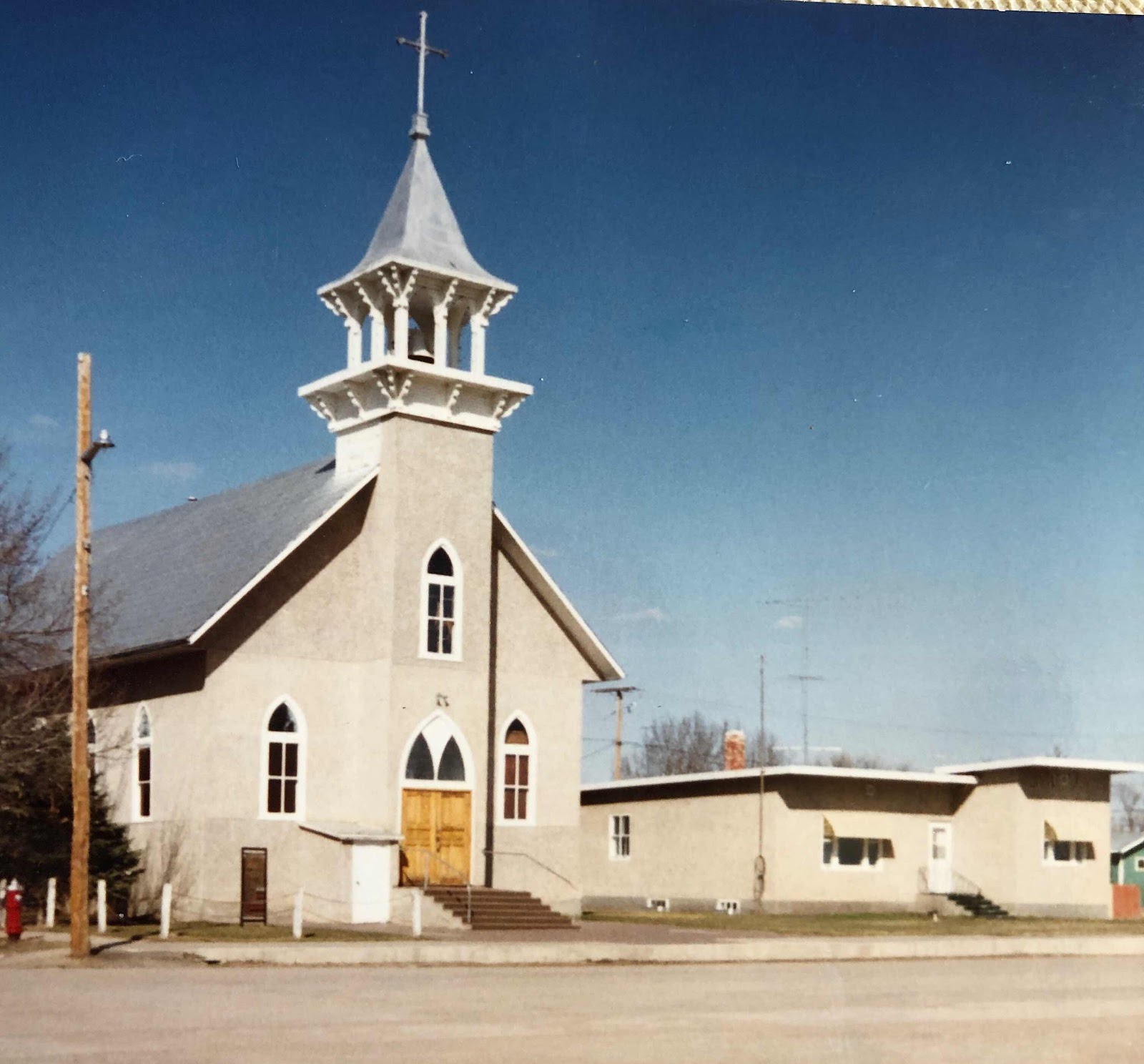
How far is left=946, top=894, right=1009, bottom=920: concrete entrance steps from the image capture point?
46.7 m

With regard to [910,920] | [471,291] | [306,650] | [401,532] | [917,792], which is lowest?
[910,920]

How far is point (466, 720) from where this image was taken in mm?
34875

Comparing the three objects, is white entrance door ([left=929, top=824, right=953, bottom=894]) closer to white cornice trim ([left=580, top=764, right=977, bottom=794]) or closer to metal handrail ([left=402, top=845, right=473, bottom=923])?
white cornice trim ([left=580, top=764, right=977, bottom=794])

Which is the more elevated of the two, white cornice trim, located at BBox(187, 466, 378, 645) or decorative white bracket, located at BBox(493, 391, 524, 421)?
decorative white bracket, located at BBox(493, 391, 524, 421)

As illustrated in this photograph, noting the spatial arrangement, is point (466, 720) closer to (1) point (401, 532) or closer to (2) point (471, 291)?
(1) point (401, 532)

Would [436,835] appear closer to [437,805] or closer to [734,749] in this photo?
[437,805]

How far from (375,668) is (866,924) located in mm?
13239

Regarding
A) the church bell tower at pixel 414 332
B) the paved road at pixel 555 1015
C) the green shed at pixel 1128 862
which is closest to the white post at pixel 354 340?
the church bell tower at pixel 414 332

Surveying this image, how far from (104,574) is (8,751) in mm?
12984

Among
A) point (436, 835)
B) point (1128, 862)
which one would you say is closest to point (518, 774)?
point (436, 835)

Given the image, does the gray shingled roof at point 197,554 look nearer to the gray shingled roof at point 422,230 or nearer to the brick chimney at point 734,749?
the gray shingled roof at point 422,230

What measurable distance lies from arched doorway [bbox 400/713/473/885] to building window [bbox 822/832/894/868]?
14.2 m

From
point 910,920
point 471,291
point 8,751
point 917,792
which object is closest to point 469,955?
point 8,751

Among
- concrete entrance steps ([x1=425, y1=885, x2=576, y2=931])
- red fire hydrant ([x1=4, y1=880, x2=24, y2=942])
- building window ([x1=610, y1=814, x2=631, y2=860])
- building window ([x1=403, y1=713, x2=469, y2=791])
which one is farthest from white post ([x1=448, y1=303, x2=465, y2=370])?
building window ([x1=610, y1=814, x2=631, y2=860])
